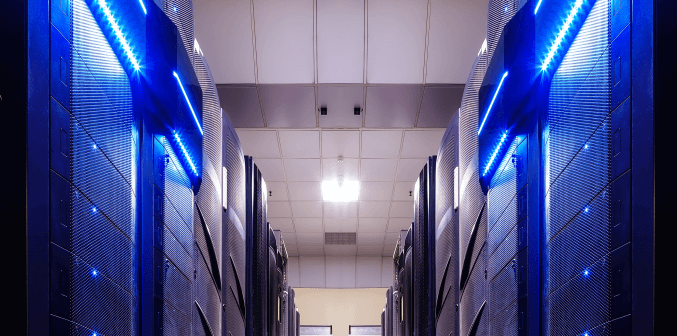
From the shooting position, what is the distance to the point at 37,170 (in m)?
1.03

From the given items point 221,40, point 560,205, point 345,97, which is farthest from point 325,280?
point 560,205

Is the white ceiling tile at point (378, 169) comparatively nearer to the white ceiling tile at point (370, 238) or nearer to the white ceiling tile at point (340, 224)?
the white ceiling tile at point (340, 224)

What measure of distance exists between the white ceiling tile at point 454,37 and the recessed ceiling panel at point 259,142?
2.33 m

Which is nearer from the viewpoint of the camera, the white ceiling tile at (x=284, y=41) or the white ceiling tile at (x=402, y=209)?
the white ceiling tile at (x=284, y=41)

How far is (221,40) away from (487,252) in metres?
3.40

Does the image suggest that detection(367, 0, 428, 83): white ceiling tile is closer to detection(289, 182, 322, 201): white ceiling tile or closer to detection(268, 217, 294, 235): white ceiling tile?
detection(289, 182, 322, 201): white ceiling tile

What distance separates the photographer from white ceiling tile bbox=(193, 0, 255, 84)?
4.86 metres

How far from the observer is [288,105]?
624 cm

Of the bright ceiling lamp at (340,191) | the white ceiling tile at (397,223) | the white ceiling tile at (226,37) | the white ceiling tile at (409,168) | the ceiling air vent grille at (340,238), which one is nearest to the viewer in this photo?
the white ceiling tile at (226,37)

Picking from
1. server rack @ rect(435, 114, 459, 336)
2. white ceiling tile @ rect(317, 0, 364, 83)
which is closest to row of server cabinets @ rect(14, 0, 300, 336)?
server rack @ rect(435, 114, 459, 336)

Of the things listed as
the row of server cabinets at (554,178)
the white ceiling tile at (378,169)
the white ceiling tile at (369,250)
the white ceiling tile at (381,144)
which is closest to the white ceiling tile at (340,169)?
the white ceiling tile at (378,169)

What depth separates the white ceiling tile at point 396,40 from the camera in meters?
4.93

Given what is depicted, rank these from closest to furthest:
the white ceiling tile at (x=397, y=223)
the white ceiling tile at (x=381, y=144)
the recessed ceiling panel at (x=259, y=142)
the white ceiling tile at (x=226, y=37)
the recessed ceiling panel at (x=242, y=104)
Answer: the white ceiling tile at (x=226, y=37), the recessed ceiling panel at (x=242, y=104), the recessed ceiling panel at (x=259, y=142), the white ceiling tile at (x=381, y=144), the white ceiling tile at (x=397, y=223)

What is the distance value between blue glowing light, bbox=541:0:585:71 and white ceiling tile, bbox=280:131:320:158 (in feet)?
18.5
